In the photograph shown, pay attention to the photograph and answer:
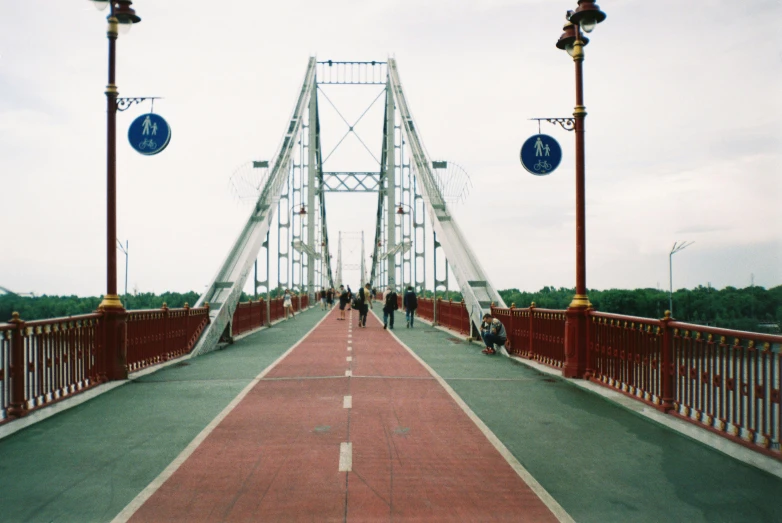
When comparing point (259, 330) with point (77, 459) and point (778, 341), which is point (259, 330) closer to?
point (77, 459)

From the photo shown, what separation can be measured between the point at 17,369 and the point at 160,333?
6995 mm

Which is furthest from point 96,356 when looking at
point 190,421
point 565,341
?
point 565,341

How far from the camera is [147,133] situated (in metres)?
13.1

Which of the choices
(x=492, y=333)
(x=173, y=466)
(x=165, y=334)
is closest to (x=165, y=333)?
(x=165, y=334)

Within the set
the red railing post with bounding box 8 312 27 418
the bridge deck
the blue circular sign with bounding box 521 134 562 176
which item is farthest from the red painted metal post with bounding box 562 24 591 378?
the red railing post with bounding box 8 312 27 418

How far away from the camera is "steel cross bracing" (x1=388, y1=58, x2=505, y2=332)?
20.5 meters

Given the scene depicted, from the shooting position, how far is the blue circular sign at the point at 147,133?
42.7 feet

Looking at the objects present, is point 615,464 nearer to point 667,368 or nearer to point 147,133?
point 667,368

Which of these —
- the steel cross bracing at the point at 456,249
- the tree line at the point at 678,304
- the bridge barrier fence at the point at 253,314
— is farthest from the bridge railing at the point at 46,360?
the tree line at the point at 678,304

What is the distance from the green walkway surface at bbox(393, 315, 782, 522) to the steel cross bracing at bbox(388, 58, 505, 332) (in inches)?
365

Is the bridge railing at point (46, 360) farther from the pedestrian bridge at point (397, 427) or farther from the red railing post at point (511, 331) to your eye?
the red railing post at point (511, 331)

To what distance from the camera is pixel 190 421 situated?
8602mm

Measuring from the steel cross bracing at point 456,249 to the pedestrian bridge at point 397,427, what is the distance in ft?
14.3

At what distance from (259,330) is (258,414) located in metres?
18.8
